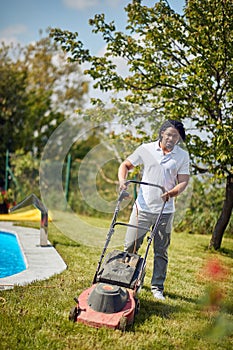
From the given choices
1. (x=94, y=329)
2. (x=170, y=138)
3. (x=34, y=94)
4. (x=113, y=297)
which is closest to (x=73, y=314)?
(x=94, y=329)

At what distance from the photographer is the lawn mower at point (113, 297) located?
128 inches

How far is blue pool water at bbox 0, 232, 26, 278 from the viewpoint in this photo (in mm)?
5777

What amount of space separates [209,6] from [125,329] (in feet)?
15.1

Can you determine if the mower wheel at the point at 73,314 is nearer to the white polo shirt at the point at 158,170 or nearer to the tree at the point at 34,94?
the white polo shirt at the point at 158,170

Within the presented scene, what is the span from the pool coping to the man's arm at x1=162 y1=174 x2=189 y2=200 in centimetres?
167

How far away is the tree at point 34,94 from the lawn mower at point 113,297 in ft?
35.4

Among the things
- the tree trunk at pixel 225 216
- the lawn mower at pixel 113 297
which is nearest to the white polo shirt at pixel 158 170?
the lawn mower at pixel 113 297

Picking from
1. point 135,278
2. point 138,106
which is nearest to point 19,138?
point 138,106

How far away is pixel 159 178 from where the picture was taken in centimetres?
400

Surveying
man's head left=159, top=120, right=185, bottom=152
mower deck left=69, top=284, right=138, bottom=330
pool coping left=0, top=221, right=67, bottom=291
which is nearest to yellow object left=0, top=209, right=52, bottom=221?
pool coping left=0, top=221, right=67, bottom=291

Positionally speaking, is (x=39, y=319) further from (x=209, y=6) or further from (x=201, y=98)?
(x=209, y=6)

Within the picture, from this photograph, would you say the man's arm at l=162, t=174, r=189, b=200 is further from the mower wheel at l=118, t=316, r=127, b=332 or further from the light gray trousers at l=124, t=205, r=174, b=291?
the mower wheel at l=118, t=316, r=127, b=332

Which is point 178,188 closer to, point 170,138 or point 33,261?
point 170,138

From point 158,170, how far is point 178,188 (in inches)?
10.6
